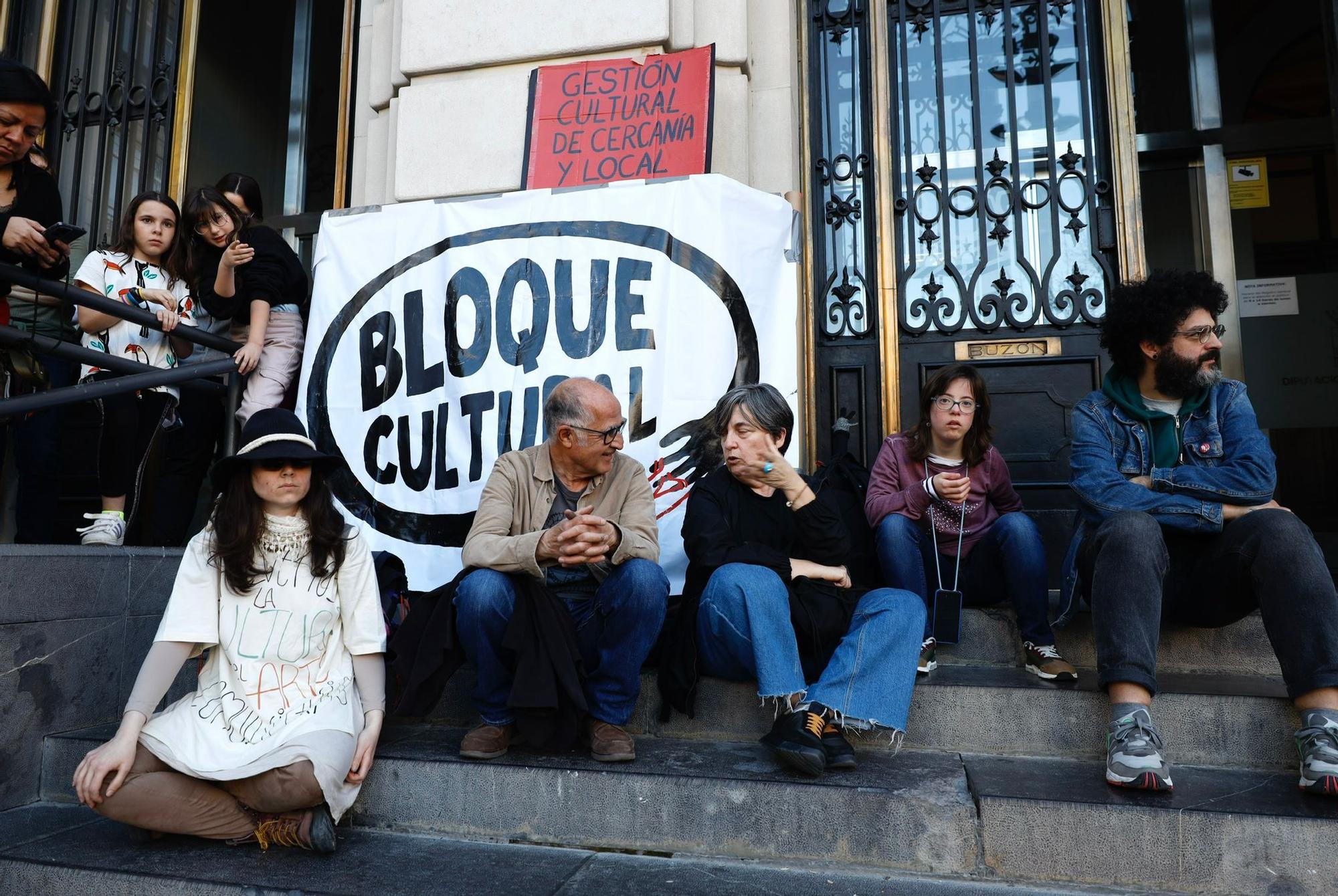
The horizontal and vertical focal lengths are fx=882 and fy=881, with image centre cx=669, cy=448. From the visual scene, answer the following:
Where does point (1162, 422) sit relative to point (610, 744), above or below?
above

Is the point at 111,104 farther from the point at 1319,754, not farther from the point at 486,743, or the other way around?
the point at 1319,754

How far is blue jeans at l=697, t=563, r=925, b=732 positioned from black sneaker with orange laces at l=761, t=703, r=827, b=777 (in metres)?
0.08

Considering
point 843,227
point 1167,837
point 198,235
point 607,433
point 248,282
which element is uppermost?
point 843,227

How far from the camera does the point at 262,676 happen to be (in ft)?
8.67

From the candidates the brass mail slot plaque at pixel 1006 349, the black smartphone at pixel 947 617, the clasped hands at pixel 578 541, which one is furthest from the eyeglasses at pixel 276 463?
the brass mail slot plaque at pixel 1006 349

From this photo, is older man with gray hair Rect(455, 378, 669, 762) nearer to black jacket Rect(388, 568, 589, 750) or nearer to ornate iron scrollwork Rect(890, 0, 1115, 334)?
black jacket Rect(388, 568, 589, 750)

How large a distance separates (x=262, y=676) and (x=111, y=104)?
5328 mm

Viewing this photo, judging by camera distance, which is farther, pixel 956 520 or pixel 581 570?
pixel 956 520

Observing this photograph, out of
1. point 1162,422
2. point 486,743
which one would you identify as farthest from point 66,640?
point 1162,422

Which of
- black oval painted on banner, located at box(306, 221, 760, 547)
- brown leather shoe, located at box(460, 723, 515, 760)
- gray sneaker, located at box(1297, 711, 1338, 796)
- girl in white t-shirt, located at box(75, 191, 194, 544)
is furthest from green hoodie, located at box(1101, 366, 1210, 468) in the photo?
girl in white t-shirt, located at box(75, 191, 194, 544)

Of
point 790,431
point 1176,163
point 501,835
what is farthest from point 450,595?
point 1176,163

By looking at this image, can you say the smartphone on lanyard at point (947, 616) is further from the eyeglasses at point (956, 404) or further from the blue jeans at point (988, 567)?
the eyeglasses at point (956, 404)

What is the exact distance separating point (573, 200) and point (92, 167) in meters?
4.15

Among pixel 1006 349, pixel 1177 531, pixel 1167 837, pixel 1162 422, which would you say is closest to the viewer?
pixel 1167 837
